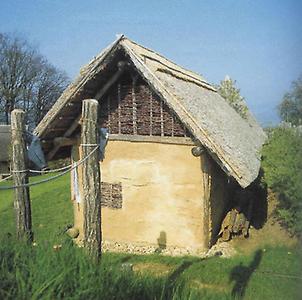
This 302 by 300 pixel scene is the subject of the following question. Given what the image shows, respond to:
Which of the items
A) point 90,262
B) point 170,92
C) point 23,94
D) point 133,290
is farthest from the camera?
point 23,94

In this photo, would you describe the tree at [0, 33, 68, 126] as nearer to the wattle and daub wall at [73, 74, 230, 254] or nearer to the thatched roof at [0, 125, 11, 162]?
the thatched roof at [0, 125, 11, 162]

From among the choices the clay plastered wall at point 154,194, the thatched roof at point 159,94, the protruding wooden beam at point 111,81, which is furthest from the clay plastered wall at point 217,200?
the protruding wooden beam at point 111,81

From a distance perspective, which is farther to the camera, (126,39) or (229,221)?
(229,221)

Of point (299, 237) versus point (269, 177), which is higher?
point (299, 237)

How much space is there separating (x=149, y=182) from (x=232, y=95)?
8.80 m

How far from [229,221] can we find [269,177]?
1.29 meters

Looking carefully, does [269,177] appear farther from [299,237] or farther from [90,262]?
[299,237]

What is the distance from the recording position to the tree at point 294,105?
851 mm

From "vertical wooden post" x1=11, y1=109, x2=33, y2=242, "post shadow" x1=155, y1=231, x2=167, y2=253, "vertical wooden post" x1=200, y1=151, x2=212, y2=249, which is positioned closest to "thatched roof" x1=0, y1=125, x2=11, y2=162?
"post shadow" x1=155, y1=231, x2=167, y2=253

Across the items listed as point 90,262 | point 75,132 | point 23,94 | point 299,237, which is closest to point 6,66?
point 23,94

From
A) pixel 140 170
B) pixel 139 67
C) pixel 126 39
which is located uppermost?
pixel 126 39

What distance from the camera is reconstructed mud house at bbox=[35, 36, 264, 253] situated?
752 centimetres

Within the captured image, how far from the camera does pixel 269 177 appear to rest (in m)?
7.90

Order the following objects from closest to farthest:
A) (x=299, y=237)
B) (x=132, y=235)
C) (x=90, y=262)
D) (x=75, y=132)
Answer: (x=299, y=237)
(x=90, y=262)
(x=132, y=235)
(x=75, y=132)
